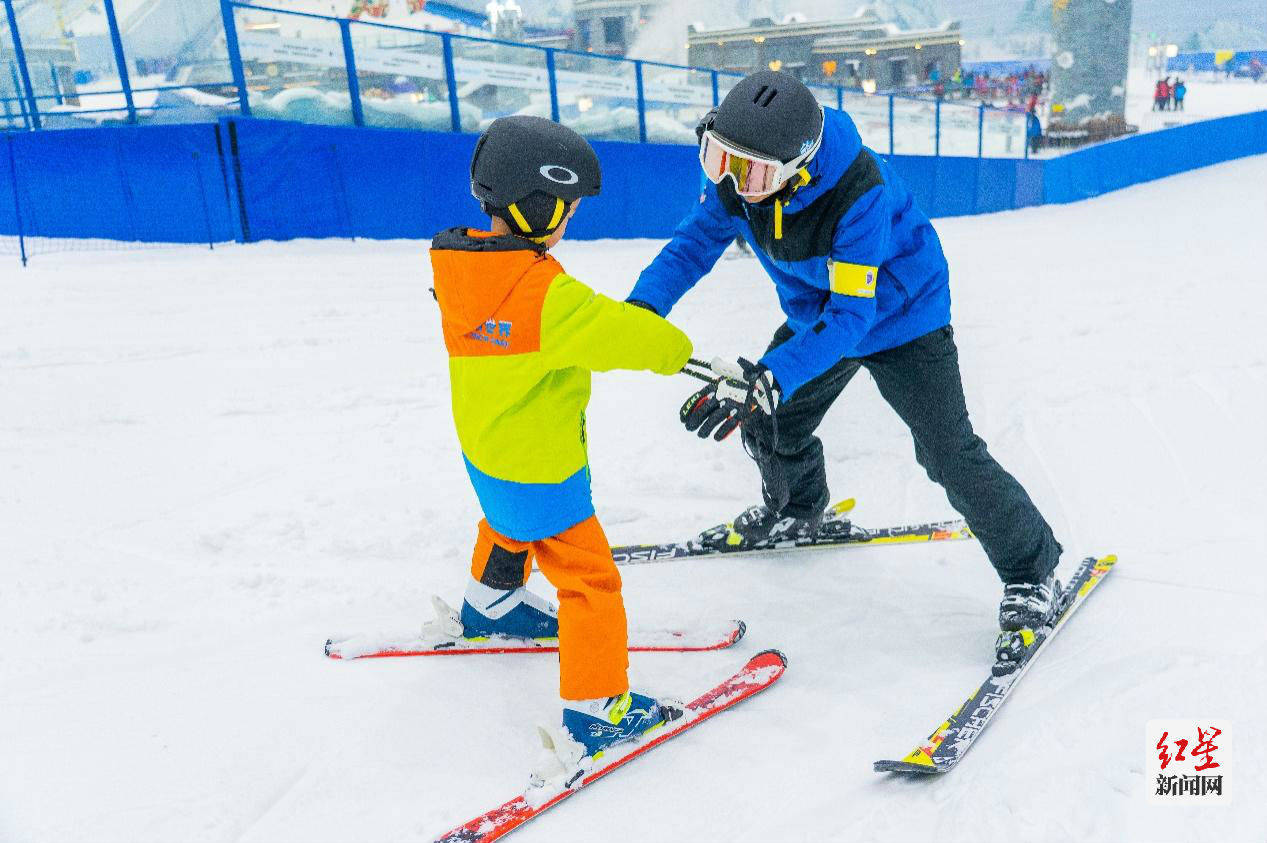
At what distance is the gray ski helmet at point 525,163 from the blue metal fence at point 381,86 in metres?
10.3

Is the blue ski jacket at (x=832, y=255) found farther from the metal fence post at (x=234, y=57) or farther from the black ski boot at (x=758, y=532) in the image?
the metal fence post at (x=234, y=57)

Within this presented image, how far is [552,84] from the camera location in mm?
13547

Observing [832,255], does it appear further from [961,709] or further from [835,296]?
[961,709]

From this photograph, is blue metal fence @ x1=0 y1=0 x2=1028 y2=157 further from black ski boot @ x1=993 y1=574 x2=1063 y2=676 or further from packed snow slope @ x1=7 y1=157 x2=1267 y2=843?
black ski boot @ x1=993 y1=574 x2=1063 y2=676

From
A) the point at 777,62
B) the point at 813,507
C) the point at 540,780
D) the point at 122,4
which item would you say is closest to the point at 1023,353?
the point at 813,507

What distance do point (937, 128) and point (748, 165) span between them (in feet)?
56.0

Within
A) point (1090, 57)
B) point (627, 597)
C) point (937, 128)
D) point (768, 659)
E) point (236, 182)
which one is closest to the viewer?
point (768, 659)

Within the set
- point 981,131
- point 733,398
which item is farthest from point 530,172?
point 981,131

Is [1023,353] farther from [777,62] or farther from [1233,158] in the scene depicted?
[777,62]

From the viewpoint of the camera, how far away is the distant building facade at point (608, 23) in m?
36.3

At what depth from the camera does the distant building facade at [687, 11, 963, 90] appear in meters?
31.8

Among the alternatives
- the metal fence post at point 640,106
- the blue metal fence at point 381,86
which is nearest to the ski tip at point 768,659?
the blue metal fence at point 381,86

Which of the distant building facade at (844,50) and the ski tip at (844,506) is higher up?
the distant building facade at (844,50)

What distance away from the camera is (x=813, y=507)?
12.5 ft
